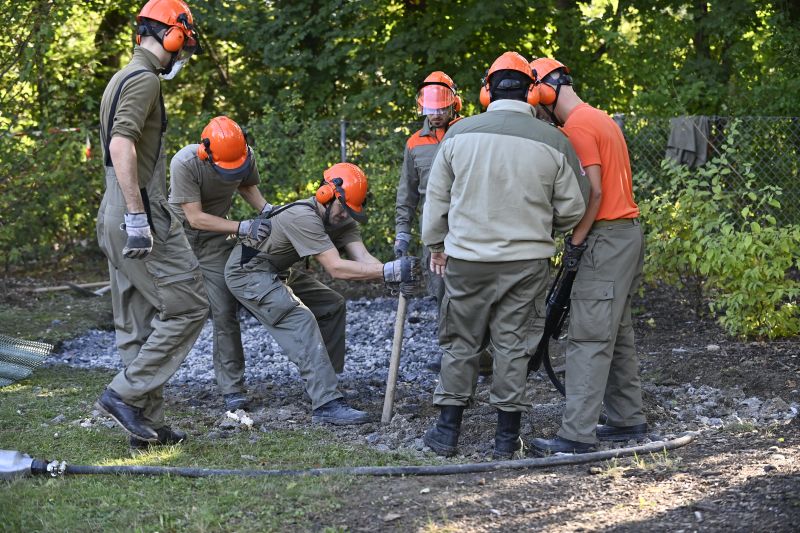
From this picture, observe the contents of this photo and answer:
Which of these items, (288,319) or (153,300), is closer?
(153,300)

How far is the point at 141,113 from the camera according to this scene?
202 inches

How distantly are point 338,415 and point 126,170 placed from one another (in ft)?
6.81

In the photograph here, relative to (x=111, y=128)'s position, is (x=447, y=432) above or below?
below

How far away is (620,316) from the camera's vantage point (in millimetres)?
5395

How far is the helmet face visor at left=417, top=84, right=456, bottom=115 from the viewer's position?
23.5 feet

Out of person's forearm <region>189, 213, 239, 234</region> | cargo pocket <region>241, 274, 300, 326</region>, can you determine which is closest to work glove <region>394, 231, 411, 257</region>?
cargo pocket <region>241, 274, 300, 326</region>

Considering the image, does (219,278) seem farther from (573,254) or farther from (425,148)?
(573,254)

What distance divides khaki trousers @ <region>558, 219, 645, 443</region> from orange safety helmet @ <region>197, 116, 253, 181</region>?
2.45 meters

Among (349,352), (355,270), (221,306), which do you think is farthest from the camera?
(349,352)

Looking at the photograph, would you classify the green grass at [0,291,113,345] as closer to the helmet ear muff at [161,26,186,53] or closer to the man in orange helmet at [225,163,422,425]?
the man in orange helmet at [225,163,422,425]

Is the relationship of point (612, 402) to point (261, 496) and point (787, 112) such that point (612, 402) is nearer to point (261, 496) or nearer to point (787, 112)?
point (261, 496)

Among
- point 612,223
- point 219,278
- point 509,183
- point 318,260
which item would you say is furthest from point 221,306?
point 612,223

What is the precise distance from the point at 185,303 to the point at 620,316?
94.6 inches

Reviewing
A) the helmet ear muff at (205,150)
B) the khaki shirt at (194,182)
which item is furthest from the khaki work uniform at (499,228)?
the khaki shirt at (194,182)
